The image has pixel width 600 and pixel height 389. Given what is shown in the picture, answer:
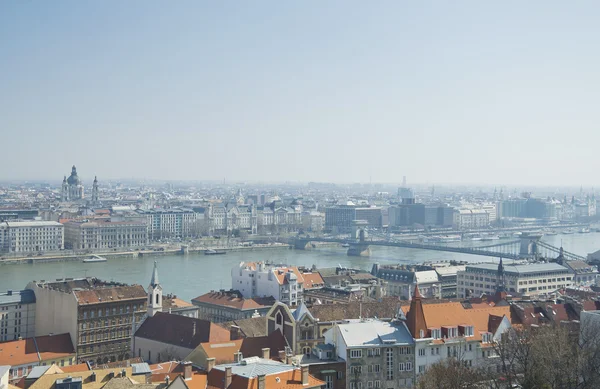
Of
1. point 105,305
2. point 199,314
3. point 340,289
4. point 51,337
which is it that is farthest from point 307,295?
point 51,337

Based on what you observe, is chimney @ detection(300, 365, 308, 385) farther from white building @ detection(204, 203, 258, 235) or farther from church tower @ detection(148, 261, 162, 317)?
white building @ detection(204, 203, 258, 235)

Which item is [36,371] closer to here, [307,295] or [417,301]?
[417,301]

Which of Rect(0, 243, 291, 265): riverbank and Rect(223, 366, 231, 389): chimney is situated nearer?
Rect(223, 366, 231, 389): chimney

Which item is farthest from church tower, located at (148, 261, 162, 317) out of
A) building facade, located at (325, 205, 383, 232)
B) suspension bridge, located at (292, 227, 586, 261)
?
building facade, located at (325, 205, 383, 232)

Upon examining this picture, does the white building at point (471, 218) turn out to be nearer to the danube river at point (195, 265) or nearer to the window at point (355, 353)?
the danube river at point (195, 265)

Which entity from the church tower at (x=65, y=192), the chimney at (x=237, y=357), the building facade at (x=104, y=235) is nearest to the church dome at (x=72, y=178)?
the church tower at (x=65, y=192)

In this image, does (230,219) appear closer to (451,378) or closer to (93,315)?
(93,315)

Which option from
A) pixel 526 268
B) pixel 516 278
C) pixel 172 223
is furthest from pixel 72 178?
pixel 516 278
